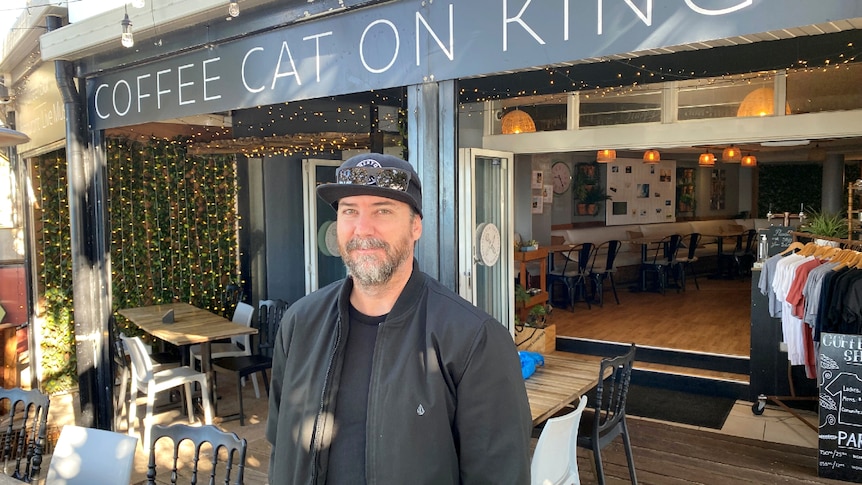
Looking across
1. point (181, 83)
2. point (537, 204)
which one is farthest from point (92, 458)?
point (537, 204)

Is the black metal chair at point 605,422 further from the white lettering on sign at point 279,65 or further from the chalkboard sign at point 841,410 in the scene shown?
the white lettering on sign at point 279,65

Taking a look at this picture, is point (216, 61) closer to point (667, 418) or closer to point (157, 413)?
point (157, 413)

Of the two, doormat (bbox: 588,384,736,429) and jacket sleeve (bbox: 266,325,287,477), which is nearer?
jacket sleeve (bbox: 266,325,287,477)

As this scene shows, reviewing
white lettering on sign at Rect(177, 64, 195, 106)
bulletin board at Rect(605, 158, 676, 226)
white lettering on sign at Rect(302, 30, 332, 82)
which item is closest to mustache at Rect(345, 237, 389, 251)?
white lettering on sign at Rect(302, 30, 332, 82)

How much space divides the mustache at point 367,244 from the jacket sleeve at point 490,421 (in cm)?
34

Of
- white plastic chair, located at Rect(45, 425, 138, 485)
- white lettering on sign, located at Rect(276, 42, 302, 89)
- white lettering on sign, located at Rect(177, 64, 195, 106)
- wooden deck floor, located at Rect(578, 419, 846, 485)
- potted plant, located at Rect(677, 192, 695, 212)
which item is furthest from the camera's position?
potted plant, located at Rect(677, 192, 695, 212)

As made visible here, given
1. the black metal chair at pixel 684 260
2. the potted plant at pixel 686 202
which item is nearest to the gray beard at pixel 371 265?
the black metal chair at pixel 684 260

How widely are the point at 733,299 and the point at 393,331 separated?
10072 mm

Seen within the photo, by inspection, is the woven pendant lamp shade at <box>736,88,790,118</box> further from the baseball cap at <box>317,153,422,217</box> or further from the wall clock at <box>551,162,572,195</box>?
the wall clock at <box>551,162,572,195</box>

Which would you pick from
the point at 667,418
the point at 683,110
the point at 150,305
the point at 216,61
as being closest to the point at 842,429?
the point at 667,418

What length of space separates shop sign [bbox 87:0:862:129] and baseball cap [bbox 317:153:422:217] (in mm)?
962

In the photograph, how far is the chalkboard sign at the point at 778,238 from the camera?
6008 millimetres

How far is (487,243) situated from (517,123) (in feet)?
8.19

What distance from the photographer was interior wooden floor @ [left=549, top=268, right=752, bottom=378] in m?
7.31
